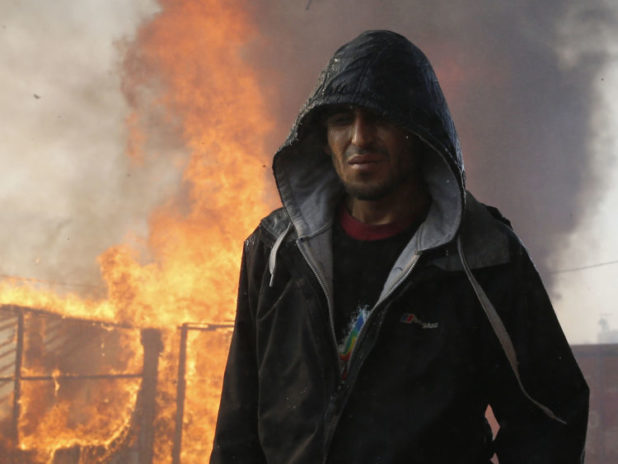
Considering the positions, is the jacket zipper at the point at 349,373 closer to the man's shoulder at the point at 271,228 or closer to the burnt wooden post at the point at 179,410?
the man's shoulder at the point at 271,228

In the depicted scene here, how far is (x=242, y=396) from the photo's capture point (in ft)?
5.89

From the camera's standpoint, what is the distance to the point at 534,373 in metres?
1.48

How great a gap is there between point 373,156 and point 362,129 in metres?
0.09

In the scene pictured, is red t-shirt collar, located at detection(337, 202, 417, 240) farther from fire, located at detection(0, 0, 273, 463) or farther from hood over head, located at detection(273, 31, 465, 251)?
fire, located at detection(0, 0, 273, 463)

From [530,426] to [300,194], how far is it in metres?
1.02

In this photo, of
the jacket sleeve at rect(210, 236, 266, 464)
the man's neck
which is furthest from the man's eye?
the jacket sleeve at rect(210, 236, 266, 464)

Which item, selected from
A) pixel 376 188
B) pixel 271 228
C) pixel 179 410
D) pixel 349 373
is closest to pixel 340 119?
pixel 376 188

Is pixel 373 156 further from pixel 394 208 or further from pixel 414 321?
pixel 414 321

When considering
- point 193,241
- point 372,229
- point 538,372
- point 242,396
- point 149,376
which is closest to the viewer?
point 538,372

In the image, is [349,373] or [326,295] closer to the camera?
[349,373]

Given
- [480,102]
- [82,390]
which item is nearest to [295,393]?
[82,390]

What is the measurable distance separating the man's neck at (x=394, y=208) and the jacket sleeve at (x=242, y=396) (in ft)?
1.35

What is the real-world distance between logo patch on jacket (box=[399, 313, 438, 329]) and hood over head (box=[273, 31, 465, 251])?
0.19 m

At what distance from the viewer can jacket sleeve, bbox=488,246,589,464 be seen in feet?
4.76
